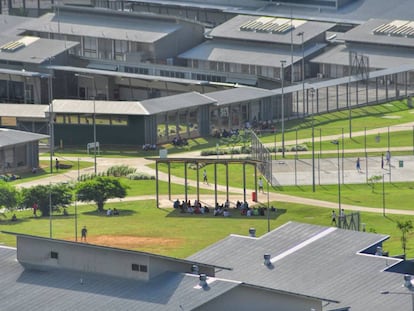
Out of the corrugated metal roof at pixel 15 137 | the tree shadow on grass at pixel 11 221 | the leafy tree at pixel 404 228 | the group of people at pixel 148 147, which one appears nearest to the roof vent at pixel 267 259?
the leafy tree at pixel 404 228

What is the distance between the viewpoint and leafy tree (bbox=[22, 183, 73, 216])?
510ft

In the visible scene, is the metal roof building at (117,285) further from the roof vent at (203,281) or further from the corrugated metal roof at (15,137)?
the corrugated metal roof at (15,137)

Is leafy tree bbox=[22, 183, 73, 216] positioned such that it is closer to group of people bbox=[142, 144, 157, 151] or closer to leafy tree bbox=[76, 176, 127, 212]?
leafy tree bbox=[76, 176, 127, 212]

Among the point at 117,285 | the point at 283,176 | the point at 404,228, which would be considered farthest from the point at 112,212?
the point at 117,285

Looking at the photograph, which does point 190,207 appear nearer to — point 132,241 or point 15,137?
point 132,241

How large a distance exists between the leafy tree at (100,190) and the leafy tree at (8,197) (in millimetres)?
5574

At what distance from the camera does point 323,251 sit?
116938mm

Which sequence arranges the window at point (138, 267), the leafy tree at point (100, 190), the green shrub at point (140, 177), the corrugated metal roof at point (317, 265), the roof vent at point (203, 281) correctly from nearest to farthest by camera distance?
1. the roof vent at point (203, 281)
2. the corrugated metal roof at point (317, 265)
3. the window at point (138, 267)
4. the leafy tree at point (100, 190)
5. the green shrub at point (140, 177)

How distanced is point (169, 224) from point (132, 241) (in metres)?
7.43

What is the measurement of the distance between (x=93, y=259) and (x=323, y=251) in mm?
15571

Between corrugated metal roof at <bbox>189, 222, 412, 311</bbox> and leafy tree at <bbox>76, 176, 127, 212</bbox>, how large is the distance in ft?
119

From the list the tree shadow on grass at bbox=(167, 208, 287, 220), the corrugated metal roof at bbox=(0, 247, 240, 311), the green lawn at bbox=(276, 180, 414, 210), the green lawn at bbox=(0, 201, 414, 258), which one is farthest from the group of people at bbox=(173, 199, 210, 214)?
the corrugated metal roof at bbox=(0, 247, 240, 311)

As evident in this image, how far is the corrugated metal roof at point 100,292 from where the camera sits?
10338 centimetres

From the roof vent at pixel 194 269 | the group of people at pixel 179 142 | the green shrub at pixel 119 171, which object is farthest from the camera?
the group of people at pixel 179 142
